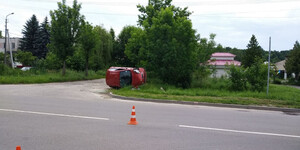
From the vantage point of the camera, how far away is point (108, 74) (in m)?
17.6

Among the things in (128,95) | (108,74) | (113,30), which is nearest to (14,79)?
(108,74)

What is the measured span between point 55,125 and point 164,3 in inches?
1014

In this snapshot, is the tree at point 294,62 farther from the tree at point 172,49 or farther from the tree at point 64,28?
the tree at point 64,28

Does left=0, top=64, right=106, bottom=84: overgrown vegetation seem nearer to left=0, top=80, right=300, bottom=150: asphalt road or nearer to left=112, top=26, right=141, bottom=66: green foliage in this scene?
left=0, top=80, right=300, bottom=150: asphalt road

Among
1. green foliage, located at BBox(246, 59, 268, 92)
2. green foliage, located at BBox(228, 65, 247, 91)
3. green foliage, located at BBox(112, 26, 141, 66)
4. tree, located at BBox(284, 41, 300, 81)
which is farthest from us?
green foliage, located at BBox(112, 26, 141, 66)

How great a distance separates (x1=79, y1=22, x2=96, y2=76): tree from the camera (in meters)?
26.6

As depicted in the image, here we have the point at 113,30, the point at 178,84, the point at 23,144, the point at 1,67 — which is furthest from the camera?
the point at 113,30

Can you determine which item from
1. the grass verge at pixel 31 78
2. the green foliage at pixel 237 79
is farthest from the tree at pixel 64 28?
the green foliage at pixel 237 79

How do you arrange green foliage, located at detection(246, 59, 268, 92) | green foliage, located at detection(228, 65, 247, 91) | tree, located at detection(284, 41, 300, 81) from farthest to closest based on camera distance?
tree, located at detection(284, 41, 300, 81) → green foliage, located at detection(228, 65, 247, 91) → green foliage, located at detection(246, 59, 268, 92)

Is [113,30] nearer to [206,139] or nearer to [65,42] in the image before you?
[65,42]

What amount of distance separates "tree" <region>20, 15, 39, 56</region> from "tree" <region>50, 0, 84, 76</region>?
33413mm

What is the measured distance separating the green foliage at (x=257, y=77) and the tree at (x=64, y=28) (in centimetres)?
1793

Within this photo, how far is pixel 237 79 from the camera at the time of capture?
1673 centimetres

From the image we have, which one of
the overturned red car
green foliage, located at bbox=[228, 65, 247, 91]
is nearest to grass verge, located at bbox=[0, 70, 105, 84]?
the overturned red car
